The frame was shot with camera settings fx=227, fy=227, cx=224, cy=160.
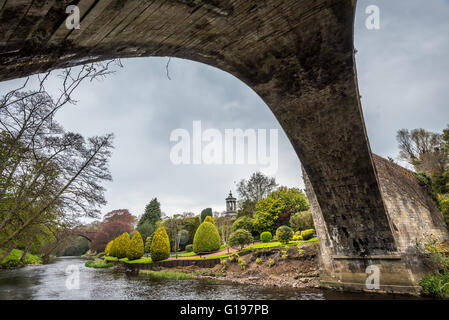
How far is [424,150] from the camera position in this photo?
23734 millimetres

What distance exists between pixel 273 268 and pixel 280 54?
11.3m

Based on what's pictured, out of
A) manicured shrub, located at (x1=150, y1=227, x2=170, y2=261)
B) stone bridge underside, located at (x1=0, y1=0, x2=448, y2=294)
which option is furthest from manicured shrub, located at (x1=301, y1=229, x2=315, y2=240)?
manicured shrub, located at (x1=150, y1=227, x2=170, y2=261)

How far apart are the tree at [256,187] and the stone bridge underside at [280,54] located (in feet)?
73.6

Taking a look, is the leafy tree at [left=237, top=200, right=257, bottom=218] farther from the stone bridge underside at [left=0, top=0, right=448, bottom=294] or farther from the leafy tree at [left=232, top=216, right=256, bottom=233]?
the stone bridge underside at [left=0, top=0, right=448, bottom=294]

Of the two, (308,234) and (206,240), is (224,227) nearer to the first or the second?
(206,240)

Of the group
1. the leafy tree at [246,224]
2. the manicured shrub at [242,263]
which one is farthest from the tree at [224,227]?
the manicured shrub at [242,263]

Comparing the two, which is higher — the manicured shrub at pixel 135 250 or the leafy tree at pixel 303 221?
the leafy tree at pixel 303 221

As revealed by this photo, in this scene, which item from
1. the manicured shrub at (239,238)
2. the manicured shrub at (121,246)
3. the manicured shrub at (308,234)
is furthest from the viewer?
the manicured shrub at (121,246)

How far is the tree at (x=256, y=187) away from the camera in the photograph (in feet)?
101

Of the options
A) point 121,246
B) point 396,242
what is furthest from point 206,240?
point 396,242

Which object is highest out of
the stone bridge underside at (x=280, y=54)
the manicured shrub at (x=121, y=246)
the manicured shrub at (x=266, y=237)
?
the stone bridge underside at (x=280, y=54)

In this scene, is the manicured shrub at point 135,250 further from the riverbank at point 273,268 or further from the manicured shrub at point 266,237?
the manicured shrub at point 266,237

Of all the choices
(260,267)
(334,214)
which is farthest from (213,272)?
(334,214)
